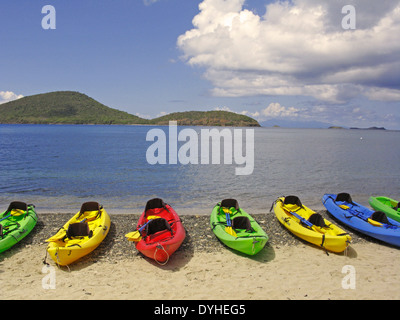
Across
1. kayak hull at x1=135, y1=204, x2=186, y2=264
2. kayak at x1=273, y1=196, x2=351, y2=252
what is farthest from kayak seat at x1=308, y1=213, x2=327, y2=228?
kayak hull at x1=135, y1=204, x2=186, y2=264

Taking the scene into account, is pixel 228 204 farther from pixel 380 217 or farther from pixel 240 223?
pixel 380 217

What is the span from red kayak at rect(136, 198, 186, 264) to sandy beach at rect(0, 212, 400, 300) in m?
0.46

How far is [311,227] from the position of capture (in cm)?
1089

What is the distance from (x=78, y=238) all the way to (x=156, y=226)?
2931 mm

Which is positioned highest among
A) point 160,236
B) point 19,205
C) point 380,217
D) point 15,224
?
point 19,205

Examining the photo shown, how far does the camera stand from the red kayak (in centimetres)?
891

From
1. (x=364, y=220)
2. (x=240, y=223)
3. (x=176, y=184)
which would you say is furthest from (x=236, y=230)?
(x=176, y=184)

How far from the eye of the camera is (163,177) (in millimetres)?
25469

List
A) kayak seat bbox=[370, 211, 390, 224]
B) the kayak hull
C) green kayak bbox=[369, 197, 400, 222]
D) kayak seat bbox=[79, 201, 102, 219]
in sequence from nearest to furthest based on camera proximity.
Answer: the kayak hull < kayak seat bbox=[370, 211, 390, 224] < kayak seat bbox=[79, 201, 102, 219] < green kayak bbox=[369, 197, 400, 222]

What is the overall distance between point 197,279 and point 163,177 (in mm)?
17700

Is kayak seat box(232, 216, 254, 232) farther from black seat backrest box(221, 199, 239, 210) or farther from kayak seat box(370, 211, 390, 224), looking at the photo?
kayak seat box(370, 211, 390, 224)
